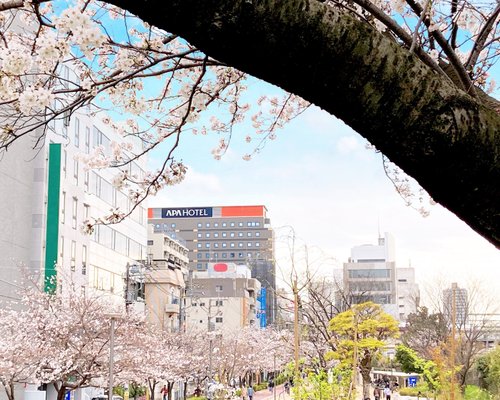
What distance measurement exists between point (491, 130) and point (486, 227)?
0.23 metres

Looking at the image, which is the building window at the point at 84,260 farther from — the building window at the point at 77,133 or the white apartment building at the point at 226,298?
the white apartment building at the point at 226,298

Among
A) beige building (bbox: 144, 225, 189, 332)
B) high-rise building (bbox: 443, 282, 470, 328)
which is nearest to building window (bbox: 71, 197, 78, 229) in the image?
beige building (bbox: 144, 225, 189, 332)

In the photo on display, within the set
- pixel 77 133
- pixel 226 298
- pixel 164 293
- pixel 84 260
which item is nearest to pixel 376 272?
pixel 226 298

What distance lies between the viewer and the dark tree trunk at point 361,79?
153cm

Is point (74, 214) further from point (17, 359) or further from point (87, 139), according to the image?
point (17, 359)

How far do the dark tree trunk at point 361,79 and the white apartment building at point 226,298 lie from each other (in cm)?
7275

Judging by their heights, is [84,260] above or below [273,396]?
above

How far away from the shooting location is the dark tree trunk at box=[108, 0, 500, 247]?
1.53 m

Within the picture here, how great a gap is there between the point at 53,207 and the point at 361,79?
34189 millimetres

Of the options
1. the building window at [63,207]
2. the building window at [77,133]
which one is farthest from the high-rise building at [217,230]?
the building window at [63,207]

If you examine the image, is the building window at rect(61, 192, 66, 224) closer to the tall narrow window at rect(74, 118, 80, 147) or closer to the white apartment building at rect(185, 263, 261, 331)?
the tall narrow window at rect(74, 118, 80, 147)

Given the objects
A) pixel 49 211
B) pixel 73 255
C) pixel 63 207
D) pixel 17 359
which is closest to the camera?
pixel 17 359

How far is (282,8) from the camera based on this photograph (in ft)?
5.00

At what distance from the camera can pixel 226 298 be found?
268 feet
